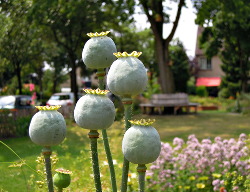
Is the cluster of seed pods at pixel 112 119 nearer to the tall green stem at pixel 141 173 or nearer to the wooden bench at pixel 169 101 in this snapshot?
the tall green stem at pixel 141 173

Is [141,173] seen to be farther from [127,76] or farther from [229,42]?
[229,42]

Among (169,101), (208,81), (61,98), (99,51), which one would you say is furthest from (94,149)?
(208,81)

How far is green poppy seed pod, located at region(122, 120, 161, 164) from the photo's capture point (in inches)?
61.5

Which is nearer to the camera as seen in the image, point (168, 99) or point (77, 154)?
point (77, 154)

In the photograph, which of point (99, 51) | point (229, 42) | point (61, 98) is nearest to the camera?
point (99, 51)

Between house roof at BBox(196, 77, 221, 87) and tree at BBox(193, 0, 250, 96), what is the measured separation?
28.4ft

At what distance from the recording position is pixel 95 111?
1646mm

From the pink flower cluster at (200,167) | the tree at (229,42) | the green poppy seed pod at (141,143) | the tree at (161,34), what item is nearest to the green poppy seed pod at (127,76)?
the green poppy seed pod at (141,143)

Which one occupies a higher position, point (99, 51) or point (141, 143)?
point (99, 51)

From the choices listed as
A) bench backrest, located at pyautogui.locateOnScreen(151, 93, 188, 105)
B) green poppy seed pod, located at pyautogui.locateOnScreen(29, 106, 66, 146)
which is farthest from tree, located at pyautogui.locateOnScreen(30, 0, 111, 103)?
green poppy seed pod, located at pyautogui.locateOnScreen(29, 106, 66, 146)

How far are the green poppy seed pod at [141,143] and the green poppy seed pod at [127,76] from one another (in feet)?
0.53

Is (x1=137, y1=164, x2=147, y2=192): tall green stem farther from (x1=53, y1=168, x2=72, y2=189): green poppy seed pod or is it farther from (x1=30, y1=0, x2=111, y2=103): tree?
(x1=30, y1=0, x2=111, y2=103): tree

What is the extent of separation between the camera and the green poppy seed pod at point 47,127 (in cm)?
170

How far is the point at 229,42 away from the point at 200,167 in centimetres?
2580
